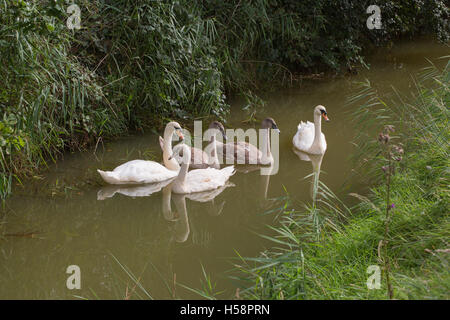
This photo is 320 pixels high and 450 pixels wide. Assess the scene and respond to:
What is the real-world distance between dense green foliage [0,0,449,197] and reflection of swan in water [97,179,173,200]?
77cm

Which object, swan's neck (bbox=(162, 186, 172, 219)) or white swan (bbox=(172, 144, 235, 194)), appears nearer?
swan's neck (bbox=(162, 186, 172, 219))

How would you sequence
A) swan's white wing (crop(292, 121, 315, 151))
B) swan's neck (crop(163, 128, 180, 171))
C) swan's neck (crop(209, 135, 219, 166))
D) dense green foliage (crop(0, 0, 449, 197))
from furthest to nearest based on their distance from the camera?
→ swan's white wing (crop(292, 121, 315, 151)) < swan's neck (crop(209, 135, 219, 166)) < swan's neck (crop(163, 128, 180, 171)) < dense green foliage (crop(0, 0, 449, 197))

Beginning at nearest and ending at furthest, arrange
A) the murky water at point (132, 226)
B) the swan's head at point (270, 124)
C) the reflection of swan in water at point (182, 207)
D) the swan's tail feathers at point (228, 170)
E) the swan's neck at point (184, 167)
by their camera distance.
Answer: the murky water at point (132, 226) → the reflection of swan in water at point (182, 207) → the swan's neck at point (184, 167) → the swan's tail feathers at point (228, 170) → the swan's head at point (270, 124)

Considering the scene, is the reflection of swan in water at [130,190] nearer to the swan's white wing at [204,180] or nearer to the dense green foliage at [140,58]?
the swan's white wing at [204,180]

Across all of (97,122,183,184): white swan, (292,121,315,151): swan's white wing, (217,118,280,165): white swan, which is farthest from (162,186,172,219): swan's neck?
(292,121,315,151): swan's white wing

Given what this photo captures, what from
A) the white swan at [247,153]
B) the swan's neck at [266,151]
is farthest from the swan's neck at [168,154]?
the swan's neck at [266,151]

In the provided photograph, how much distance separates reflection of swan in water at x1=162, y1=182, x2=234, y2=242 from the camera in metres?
5.57

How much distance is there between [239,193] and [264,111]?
283cm

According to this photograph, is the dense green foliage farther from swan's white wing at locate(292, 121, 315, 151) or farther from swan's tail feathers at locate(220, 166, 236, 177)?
swan's tail feathers at locate(220, 166, 236, 177)

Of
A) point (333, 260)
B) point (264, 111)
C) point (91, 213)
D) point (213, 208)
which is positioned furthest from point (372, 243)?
point (264, 111)

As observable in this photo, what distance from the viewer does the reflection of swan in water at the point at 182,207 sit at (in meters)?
5.57

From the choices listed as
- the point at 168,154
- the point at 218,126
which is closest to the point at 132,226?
Result: the point at 168,154

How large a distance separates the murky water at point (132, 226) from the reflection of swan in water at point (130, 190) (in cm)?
9

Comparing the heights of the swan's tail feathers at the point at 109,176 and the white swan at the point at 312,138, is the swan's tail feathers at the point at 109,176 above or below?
below
